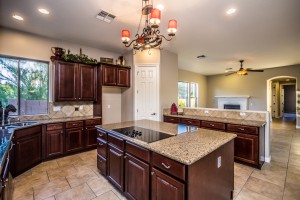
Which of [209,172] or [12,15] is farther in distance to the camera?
[12,15]

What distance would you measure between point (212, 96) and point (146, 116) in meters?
6.86

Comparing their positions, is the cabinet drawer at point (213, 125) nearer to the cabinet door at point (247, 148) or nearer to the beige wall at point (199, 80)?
the cabinet door at point (247, 148)

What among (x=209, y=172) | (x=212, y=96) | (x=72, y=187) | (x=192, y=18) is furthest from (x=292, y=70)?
(x=72, y=187)

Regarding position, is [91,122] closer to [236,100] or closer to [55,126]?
[55,126]

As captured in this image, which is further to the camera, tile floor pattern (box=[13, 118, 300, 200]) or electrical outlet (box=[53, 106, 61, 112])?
electrical outlet (box=[53, 106, 61, 112])

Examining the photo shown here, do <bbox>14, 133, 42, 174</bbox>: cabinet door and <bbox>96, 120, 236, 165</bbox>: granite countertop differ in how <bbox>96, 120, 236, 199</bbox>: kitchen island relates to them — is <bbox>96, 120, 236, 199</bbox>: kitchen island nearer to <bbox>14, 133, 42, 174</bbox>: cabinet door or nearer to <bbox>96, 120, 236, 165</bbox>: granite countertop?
<bbox>96, 120, 236, 165</bbox>: granite countertop

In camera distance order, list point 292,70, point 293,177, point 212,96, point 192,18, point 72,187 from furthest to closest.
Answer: point 212,96 → point 292,70 → point 192,18 → point 293,177 → point 72,187

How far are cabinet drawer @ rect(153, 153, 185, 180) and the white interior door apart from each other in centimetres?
289

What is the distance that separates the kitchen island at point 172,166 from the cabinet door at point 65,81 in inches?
85.8

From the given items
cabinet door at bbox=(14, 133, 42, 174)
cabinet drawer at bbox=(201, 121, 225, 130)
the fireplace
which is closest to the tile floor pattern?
cabinet door at bbox=(14, 133, 42, 174)

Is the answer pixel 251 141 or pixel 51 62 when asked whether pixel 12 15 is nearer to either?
pixel 51 62

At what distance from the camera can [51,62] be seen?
3.86m

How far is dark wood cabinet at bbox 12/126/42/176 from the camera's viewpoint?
2.65 m

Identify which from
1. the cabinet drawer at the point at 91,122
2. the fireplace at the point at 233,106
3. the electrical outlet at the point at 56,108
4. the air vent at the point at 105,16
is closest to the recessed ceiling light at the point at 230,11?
the air vent at the point at 105,16
